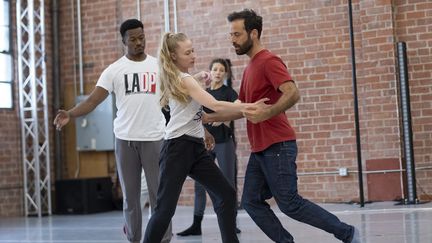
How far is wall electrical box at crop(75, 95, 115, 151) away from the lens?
33.6ft

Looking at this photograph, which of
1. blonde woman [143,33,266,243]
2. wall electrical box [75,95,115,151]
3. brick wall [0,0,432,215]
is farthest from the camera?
wall electrical box [75,95,115,151]

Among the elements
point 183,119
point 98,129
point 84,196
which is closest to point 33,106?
point 98,129

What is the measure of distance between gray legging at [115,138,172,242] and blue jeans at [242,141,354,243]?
93cm

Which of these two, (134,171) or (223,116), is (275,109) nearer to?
(223,116)

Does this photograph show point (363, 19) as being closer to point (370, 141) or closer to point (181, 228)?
point (370, 141)

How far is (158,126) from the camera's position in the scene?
4816 mm

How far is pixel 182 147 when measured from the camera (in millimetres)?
4078

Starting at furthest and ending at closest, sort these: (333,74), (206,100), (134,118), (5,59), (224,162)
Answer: (5,59)
(333,74)
(224,162)
(134,118)
(206,100)

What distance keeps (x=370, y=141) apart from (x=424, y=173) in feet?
2.49

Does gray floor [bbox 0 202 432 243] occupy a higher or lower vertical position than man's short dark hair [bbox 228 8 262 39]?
lower

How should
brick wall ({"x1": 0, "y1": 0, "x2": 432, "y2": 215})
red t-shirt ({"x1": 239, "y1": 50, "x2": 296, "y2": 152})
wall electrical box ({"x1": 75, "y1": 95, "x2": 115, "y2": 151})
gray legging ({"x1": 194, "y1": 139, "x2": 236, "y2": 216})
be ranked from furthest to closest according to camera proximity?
wall electrical box ({"x1": 75, "y1": 95, "x2": 115, "y2": 151}), brick wall ({"x1": 0, "y1": 0, "x2": 432, "y2": 215}), gray legging ({"x1": 194, "y1": 139, "x2": 236, "y2": 216}), red t-shirt ({"x1": 239, "y1": 50, "x2": 296, "y2": 152})

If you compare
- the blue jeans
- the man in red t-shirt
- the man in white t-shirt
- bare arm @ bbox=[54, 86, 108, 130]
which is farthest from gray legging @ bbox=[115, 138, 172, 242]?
the blue jeans

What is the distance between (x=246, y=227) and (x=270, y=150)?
2716mm

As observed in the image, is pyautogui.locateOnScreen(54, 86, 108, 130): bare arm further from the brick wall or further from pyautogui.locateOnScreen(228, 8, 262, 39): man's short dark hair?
the brick wall
